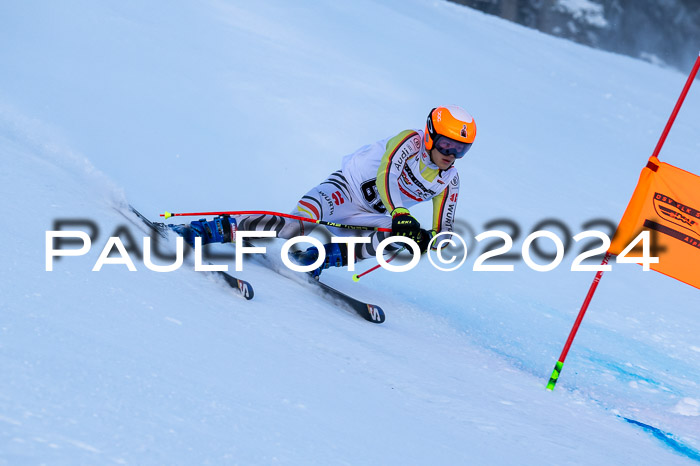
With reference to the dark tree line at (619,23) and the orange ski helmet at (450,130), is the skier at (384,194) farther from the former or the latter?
the dark tree line at (619,23)

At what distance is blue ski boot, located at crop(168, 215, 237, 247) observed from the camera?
3.84 meters

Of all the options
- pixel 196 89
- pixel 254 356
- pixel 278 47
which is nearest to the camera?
pixel 254 356

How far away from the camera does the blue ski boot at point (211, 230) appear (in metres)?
3.84

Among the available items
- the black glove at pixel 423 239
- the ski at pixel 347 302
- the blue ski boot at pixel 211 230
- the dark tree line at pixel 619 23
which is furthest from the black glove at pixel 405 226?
the dark tree line at pixel 619 23

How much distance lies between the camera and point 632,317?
531 cm

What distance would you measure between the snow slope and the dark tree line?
375 centimetres

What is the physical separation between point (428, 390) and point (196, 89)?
550 cm

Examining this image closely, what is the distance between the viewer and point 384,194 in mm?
4012

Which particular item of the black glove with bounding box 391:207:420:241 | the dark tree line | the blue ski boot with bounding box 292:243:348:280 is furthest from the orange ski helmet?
the dark tree line

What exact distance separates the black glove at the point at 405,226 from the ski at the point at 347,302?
40cm

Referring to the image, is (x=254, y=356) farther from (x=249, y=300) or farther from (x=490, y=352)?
(x=490, y=352)

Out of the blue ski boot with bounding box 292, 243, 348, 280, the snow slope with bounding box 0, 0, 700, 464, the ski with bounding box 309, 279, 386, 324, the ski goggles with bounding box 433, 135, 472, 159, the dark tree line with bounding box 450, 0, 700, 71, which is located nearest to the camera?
the snow slope with bounding box 0, 0, 700, 464

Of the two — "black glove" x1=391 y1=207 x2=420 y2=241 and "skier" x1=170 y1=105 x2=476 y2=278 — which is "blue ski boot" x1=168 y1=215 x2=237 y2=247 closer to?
"skier" x1=170 y1=105 x2=476 y2=278

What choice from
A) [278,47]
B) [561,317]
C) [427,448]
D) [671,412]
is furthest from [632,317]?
[278,47]
